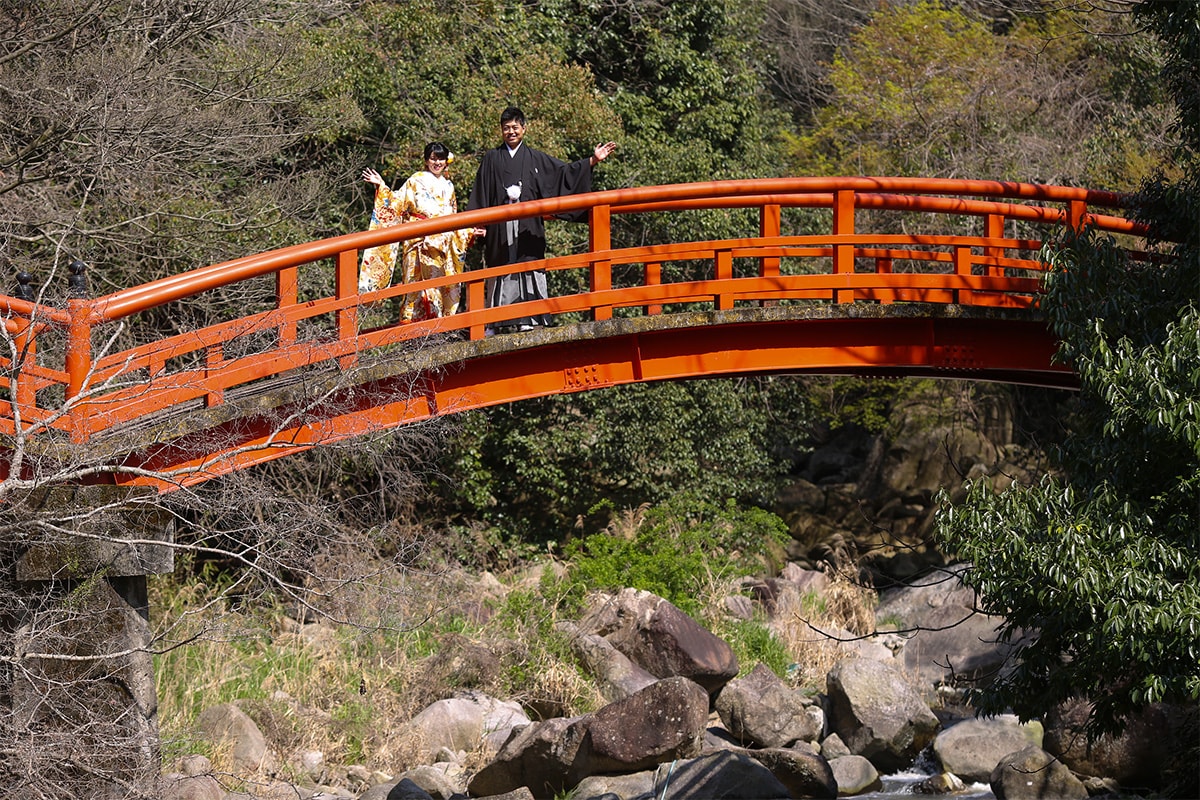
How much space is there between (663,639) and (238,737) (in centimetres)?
421

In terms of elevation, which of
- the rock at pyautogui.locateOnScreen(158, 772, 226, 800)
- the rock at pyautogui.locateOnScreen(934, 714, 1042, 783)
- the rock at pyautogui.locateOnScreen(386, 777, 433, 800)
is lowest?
the rock at pyautogui.locateOnScreen(934, 714, 1042, 783)

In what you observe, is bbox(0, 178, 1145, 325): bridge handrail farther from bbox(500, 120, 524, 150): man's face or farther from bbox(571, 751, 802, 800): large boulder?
bbox(571, 751, 802, 800): large boulder

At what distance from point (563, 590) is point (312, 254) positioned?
6.64 meters

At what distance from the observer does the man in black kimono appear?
10094mm

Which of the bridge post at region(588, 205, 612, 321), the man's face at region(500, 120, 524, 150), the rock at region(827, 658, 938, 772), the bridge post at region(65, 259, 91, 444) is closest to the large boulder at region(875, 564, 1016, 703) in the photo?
the rock at region(827, 658, 938, 772)

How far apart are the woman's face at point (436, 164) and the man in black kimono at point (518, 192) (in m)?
0.29

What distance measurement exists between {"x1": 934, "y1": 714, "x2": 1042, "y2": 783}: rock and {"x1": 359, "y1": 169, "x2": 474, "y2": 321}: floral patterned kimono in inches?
233

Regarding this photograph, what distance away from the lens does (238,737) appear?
10961 mm

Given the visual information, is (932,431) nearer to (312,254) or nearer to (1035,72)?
(1035,72)

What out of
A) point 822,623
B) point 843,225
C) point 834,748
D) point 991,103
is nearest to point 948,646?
point 822,623

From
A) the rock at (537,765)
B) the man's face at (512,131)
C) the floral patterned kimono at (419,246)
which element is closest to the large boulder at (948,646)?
the rock at (537,765)

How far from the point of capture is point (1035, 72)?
19.1 meters

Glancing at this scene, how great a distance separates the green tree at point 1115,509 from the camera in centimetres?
753

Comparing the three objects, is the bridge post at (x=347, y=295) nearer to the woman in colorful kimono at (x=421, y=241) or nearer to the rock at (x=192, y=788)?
the woman in colorful kimono at (x=421, y=241)
